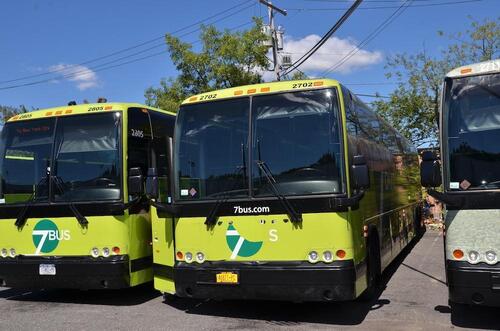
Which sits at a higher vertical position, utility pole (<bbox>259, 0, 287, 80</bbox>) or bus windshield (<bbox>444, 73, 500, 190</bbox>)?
utility pole (<bbox>259, 0, 287, 80</bbox>)

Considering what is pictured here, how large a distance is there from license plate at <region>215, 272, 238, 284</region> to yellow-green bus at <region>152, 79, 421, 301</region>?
0.01 m

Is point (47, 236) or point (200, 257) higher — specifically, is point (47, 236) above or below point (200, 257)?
above

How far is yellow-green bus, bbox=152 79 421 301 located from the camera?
657 centimetres

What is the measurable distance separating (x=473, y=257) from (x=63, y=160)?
5.96 m

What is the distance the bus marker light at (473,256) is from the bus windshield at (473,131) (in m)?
0.71

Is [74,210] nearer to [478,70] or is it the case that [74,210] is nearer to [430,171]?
[430,171]

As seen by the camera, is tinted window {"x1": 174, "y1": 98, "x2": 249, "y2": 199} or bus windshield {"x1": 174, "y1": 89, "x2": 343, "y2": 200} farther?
tinted window {"x1": 174, "y1": 98, "x2": 249, "y2": 199}

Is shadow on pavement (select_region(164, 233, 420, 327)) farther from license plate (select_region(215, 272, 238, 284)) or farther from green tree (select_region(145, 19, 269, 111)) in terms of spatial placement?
green tree (select_region(145, 19, 269, 111))

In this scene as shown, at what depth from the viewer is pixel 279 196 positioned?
6.74 m

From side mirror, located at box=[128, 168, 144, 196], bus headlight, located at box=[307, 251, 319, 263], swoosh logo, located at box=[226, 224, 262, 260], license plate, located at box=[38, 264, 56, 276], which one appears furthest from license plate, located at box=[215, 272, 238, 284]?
license plate, located at box=[38, 264, 56, 276]

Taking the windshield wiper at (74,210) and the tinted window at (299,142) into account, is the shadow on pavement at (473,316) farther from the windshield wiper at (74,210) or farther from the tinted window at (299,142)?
the windshield wiper at (74,210)

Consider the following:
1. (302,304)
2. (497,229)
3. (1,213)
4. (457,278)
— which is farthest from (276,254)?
(1,213)

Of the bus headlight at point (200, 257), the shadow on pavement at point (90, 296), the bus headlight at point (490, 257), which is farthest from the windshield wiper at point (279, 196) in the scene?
the shadow on pavement at point (90, 296)

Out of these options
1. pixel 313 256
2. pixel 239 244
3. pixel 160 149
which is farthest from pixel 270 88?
pixel 160 149
